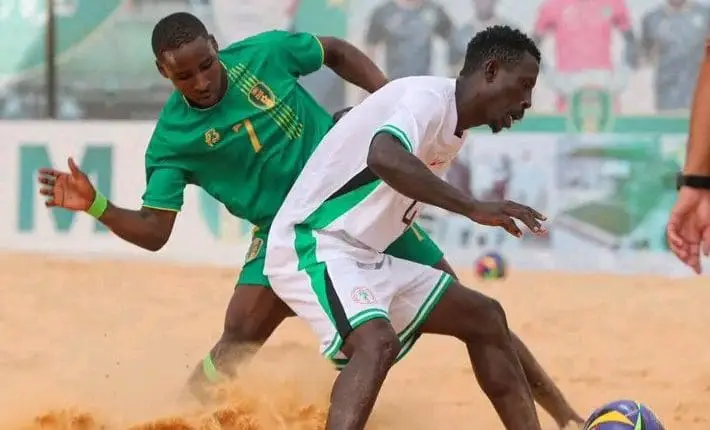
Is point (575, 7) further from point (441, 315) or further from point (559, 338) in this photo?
point (441, 315)

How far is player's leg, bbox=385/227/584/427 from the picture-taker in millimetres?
4203

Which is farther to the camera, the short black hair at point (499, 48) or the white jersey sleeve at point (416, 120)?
the short black hair at point (499, 48)

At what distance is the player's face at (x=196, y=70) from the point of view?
402cm

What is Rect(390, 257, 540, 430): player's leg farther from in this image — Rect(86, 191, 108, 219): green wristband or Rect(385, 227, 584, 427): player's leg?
Rect(86, 191, 108, 219): green wristband

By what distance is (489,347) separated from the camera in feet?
12.6

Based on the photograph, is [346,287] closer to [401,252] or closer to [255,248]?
[401,252]

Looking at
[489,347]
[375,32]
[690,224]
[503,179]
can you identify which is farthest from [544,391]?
[375,32]

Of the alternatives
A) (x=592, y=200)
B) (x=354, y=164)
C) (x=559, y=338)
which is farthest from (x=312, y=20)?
(x=354, y=164)

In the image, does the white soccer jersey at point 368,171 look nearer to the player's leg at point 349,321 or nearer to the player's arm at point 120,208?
the player's leg at point 349,321

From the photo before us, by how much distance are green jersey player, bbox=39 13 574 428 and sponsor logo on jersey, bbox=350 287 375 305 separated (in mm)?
620

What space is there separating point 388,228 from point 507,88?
632 millimetres

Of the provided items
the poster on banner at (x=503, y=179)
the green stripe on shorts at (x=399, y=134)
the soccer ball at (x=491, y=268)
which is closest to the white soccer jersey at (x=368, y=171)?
the green stripe on shorts at (x=399, y=134)

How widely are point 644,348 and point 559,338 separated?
0.55 metres

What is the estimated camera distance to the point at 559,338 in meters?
6.55
